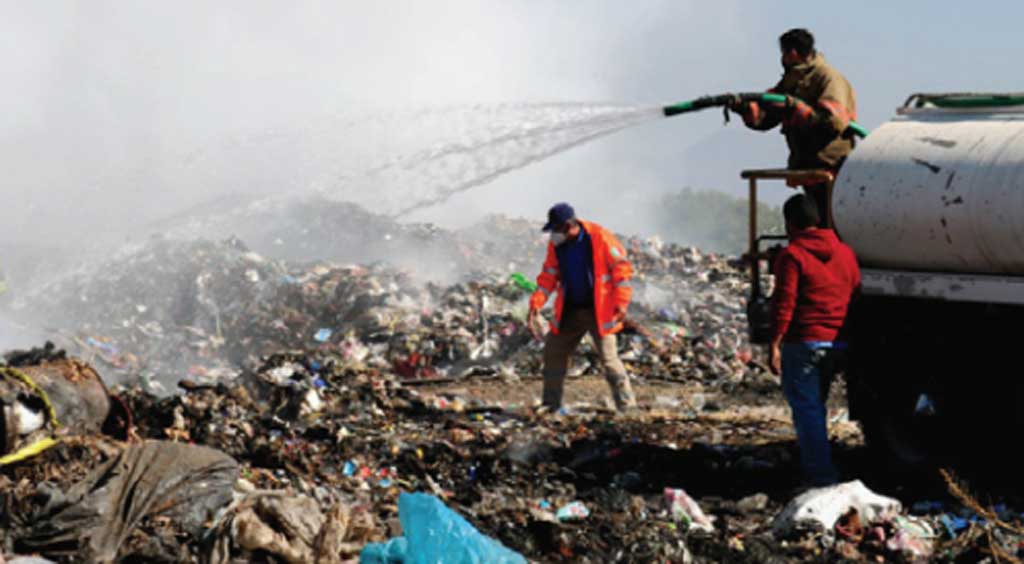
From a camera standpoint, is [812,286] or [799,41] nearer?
[812,286]

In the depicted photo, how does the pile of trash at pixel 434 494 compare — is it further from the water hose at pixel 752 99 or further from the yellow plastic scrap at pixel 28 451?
the water hose at pixel 752 99

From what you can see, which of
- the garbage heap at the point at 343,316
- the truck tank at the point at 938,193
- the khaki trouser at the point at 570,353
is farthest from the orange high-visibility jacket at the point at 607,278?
the garbage heap at the point at 343,316

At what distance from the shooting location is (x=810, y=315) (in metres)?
6.79

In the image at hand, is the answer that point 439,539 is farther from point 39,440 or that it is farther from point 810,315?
point 39,440

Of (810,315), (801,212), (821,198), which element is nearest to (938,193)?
(801,212)

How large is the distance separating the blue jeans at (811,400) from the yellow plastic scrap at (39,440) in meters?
3.88

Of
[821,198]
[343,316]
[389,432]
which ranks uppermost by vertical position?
[821,198]

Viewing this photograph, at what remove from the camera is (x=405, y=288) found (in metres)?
15.5

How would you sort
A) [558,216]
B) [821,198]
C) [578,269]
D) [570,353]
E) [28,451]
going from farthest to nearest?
[570,353] → [578,269] → [558,216] → [821,198] → [28,451]

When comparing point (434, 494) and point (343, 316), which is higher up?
point (434, 494)

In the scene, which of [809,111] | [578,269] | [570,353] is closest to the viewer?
[809,111]

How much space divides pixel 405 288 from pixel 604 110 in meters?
5.17

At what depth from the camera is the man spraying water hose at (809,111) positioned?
7652mm

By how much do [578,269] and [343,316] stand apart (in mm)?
5881
